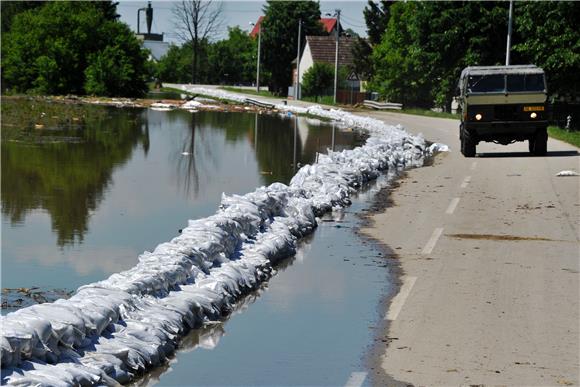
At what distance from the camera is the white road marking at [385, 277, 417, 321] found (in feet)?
34.4

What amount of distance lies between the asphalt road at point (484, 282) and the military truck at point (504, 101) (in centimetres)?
541

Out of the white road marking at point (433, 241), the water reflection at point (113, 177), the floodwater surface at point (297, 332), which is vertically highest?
the white road marking at point (433, 241)

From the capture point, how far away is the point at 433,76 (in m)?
68.9

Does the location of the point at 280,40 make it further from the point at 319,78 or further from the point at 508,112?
the point at 508,112

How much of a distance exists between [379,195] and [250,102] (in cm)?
5536

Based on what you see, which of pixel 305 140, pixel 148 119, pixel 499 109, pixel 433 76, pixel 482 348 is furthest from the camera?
pixel 433 76

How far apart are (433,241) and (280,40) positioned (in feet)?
329

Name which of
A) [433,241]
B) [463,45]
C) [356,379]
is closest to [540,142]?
[433,241]

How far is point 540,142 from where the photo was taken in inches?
1215

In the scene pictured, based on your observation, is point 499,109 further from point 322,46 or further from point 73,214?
point 322,46

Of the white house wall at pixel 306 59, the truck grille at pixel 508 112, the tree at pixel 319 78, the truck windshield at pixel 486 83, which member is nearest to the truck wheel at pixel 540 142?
the truck grille at pixel 508 112

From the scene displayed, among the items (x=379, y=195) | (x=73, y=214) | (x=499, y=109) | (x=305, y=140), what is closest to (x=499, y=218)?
(x=379, y=195)

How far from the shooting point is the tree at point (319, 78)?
94.2 metres

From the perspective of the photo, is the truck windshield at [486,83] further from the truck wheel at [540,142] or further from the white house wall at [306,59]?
the white house wall at [306,59]
